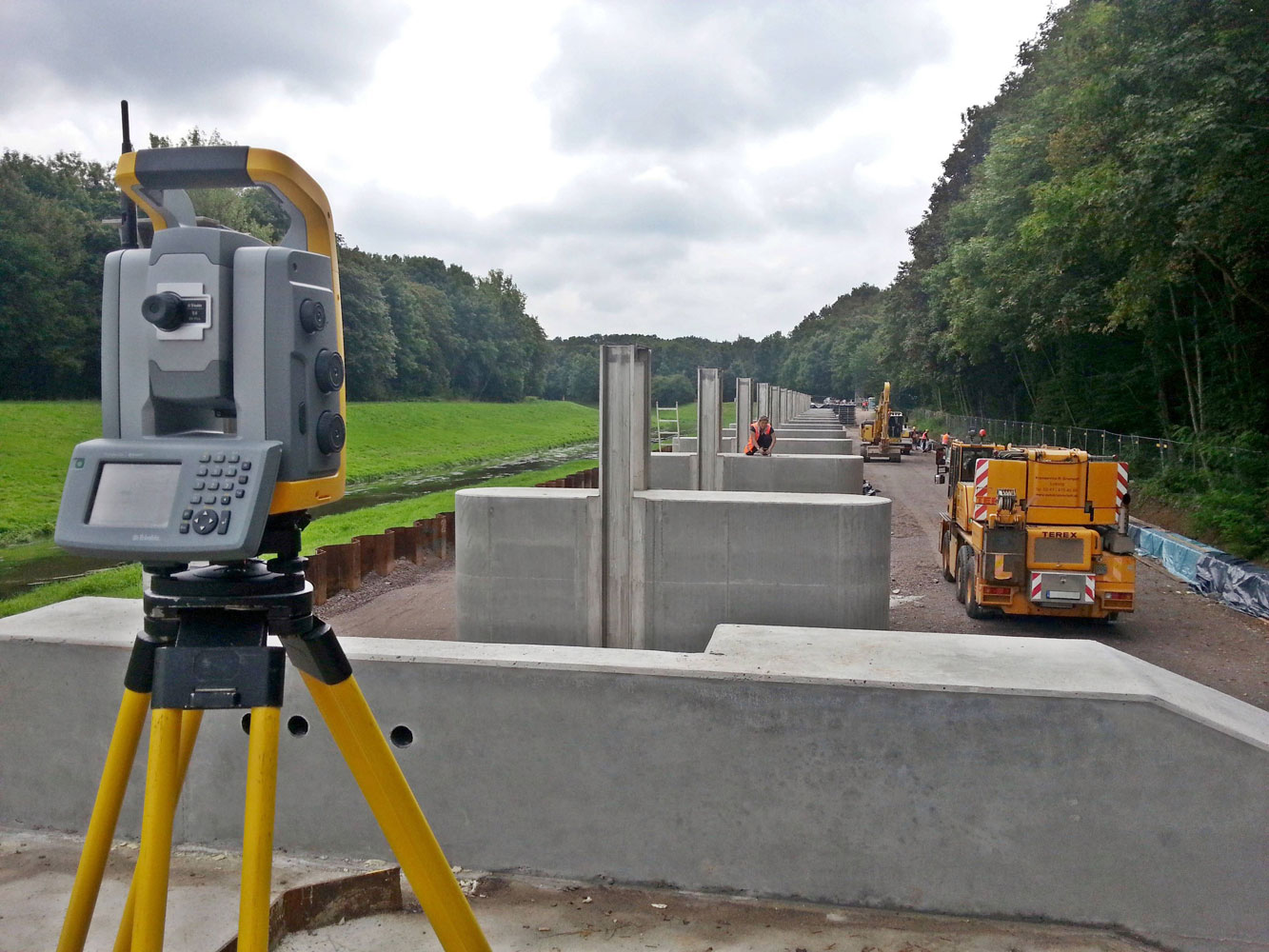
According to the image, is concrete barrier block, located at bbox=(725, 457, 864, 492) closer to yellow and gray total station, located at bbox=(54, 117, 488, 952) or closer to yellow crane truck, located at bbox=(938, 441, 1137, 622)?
yellow crane truck, located at bbox=(938, 441, 1137, 622)

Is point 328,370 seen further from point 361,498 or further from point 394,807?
point 361,498

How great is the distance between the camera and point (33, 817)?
16.6ft

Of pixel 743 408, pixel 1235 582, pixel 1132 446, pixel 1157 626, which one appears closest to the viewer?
pixel 1157 626

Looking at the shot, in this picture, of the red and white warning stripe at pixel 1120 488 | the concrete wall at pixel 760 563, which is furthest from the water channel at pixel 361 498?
the red and white warning stripe at pixel 1120 488

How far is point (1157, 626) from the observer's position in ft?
44.8

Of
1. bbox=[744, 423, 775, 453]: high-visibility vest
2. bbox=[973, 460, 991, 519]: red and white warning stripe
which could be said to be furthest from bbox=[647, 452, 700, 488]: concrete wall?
bbox=[973, 460, 991, 519]: red and white warning stripe

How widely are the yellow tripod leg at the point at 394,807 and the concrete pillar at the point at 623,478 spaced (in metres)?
7.66

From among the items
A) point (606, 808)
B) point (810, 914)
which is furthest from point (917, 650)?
point (606, 808)

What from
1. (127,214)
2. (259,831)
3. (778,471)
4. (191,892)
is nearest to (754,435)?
(778,471)

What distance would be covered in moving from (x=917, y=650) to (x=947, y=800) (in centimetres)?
74

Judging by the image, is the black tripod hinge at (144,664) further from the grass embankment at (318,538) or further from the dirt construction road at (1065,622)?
the grass embankment at (318,538)

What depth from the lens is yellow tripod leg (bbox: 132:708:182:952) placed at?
2387 mm

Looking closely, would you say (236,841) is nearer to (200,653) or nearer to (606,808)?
(606,808)

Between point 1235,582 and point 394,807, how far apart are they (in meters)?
15.5
